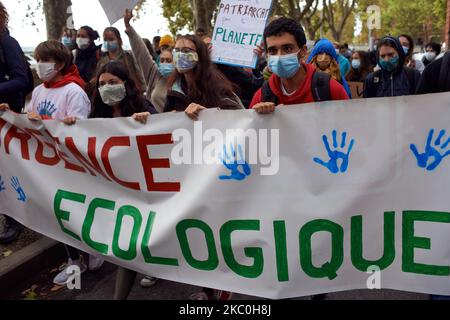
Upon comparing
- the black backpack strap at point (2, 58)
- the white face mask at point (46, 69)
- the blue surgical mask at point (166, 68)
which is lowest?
the blue surgical mask at point (166, 68)

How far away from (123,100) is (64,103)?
1.42 feet

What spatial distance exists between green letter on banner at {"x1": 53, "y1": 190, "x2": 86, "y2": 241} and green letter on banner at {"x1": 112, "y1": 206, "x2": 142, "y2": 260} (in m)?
0.30

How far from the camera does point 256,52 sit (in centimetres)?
442

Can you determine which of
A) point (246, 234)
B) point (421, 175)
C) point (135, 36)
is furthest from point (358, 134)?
point (135, 36)

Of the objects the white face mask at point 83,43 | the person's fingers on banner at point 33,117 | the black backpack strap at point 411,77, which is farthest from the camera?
the white face mask at point 83,43

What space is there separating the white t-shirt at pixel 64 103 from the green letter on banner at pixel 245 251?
1313 millimetres

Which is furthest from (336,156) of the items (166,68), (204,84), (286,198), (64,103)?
(166,68)

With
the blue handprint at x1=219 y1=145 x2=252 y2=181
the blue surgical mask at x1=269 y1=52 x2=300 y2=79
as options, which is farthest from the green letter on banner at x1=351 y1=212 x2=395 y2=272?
the blue surgical mask at x1=269 y1=52 x2=300 y2=79

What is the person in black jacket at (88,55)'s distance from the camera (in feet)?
18.7

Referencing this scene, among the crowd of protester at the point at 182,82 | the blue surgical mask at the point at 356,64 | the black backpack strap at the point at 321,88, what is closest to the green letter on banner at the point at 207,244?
the crowd of protester at the point at 182,82

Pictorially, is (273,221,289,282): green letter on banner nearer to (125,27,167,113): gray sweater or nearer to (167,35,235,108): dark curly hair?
(167,35,235,108): dark curly hair

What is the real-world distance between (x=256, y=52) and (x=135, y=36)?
1108 millimetres

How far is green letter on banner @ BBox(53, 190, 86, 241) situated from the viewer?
9.76 ft

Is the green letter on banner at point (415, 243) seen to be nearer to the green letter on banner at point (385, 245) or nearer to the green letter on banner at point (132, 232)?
the green letter on banner at point (385, 245)
